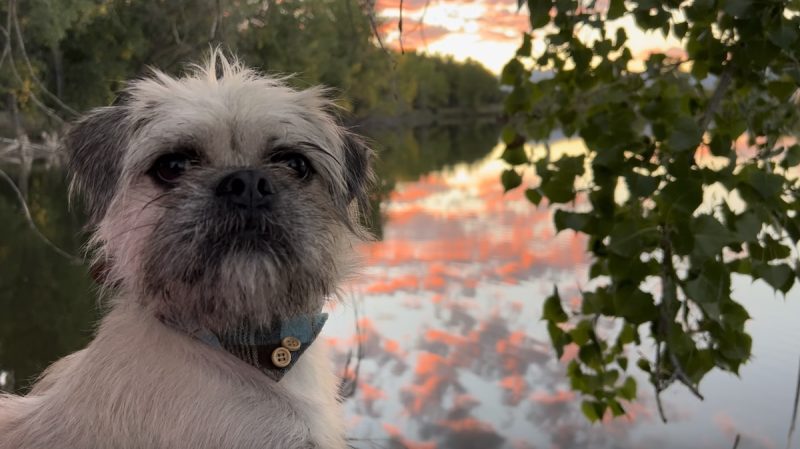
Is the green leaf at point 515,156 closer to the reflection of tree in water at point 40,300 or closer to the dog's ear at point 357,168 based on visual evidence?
the dog's ear at point 357,168

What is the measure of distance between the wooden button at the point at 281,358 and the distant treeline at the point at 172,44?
1.18 metres

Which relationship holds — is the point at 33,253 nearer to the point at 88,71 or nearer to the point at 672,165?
the point at 88,71

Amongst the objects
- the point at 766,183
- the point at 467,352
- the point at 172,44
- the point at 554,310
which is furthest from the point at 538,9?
the point at 467,352

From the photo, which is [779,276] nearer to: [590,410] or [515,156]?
[515,156]

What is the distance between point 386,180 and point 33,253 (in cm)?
1588

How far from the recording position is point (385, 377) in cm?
719

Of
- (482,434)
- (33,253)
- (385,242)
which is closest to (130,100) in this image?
(482,434)

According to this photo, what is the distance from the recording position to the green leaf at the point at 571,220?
2607 millimetres

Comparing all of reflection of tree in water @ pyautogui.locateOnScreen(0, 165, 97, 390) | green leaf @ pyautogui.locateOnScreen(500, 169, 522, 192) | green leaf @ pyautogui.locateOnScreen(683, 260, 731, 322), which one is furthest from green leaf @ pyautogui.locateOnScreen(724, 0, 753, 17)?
reflection of tree in water @ pyautogui.locateOnScreen(0, 165, 97, 390)

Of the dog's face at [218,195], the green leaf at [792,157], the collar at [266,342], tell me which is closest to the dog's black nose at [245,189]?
the dog's face at [218,195]

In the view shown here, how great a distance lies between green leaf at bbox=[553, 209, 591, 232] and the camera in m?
2.61

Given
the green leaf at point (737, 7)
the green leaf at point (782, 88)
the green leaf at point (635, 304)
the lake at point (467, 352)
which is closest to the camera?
the green leaf at point (737, 7)

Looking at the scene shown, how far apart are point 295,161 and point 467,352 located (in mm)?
5938

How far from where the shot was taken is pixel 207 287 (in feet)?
6.79
